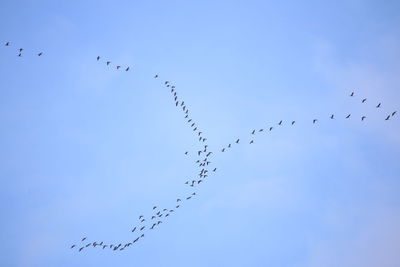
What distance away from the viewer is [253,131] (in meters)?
32.6

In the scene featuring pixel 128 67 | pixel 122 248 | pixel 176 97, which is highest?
pixel 128 67

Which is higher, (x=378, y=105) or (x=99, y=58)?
(x=99, y=58)

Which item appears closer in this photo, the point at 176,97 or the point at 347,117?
the point at 347,117

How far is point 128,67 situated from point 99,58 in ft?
7.67

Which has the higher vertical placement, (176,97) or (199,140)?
(176,97)

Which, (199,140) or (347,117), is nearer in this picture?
(347,117)

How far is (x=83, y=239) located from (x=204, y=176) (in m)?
10.9

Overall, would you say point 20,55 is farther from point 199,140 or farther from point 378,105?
point 378,105

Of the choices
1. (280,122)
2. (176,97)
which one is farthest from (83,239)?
(280,122)

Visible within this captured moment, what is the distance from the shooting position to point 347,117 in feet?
101

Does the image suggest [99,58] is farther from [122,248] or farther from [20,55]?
[122,248]

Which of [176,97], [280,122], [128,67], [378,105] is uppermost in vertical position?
[128,67]

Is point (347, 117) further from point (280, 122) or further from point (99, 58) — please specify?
point (99, 58)

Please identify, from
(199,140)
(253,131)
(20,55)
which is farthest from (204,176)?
(20,55)
